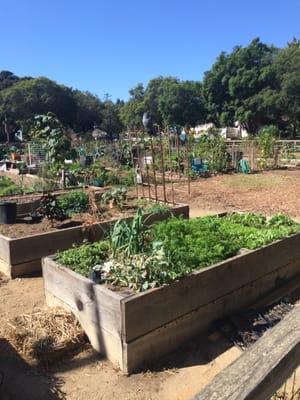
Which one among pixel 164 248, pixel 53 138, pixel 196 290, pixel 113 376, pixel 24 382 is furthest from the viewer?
pixel 53 138

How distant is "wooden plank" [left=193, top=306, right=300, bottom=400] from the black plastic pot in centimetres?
602

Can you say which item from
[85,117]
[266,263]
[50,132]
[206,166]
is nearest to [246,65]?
[85,117]

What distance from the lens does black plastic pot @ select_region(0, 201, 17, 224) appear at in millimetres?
6836

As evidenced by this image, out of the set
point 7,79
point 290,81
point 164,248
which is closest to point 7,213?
point 164,248

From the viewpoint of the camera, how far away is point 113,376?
3.37 m

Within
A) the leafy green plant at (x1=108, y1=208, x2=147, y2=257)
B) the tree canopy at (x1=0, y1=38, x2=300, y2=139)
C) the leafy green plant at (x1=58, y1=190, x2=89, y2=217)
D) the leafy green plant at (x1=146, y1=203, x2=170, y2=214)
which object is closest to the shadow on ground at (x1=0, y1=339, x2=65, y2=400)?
the leafy green plant at (x1=108, y1=208, x2=147, y2=257)

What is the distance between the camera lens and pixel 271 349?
141cm

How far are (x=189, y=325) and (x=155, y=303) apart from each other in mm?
533

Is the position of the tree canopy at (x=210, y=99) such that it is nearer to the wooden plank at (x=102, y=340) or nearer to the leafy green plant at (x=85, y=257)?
the leafy green plant at (x=85, y=257)

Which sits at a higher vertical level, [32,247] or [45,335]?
[32,247]

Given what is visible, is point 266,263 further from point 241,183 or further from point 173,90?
point 173,90

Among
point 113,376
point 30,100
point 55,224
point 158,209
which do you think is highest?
point 30,100

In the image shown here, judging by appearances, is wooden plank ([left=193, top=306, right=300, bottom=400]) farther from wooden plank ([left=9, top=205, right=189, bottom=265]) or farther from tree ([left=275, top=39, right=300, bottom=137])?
tree ([left=275, top=39, right=300, bottom=137])

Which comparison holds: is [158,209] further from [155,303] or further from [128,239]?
[155,303]
